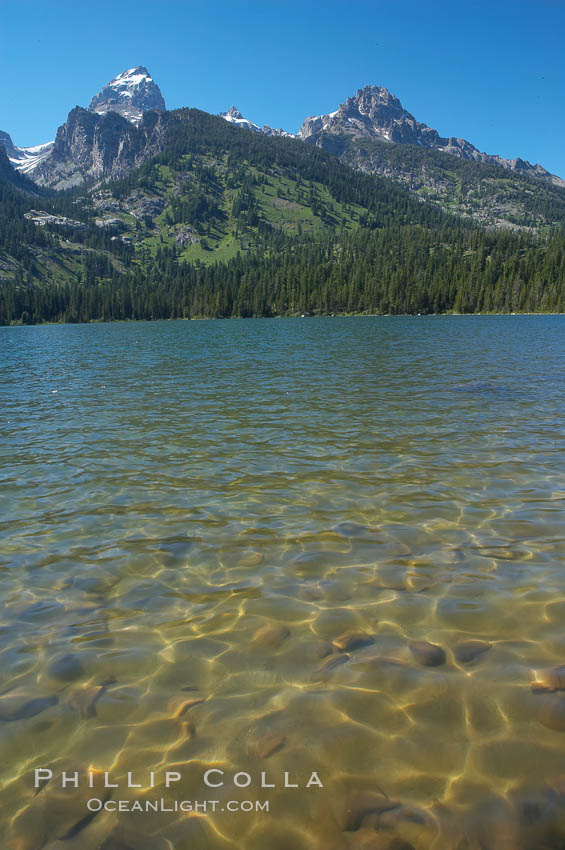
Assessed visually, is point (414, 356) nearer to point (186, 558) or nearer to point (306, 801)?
point (186, 558)

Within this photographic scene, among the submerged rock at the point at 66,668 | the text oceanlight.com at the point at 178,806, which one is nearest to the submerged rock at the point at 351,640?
the text oceanlight.com at the point at 178,806

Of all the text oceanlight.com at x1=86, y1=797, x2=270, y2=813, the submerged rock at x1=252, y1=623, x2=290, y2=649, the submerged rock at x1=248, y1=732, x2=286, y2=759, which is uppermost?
the submerged rock at x1=248, y1=732, x2=286, y2=759

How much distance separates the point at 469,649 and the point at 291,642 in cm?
221

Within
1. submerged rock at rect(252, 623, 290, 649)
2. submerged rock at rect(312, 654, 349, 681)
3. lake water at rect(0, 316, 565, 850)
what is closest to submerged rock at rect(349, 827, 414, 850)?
lake water at rect(0, 316, 565, 850)

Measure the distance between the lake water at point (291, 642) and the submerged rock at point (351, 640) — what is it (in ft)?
0.08

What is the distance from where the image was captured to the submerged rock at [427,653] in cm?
561

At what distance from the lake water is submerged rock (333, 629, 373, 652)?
26 millimetres

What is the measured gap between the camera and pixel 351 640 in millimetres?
6125

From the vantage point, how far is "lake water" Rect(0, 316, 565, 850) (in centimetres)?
396

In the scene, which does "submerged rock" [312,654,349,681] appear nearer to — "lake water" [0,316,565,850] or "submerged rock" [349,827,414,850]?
"lake water" [0,316,565,850]

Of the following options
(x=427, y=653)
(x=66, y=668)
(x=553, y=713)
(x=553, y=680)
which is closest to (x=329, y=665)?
(x=427, y=653)

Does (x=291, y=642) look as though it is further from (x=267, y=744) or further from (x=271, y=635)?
(x=267, y=744)

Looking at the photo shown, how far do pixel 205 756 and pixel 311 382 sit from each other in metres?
25.6

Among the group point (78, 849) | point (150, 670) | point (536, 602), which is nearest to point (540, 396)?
point (536, 602)
